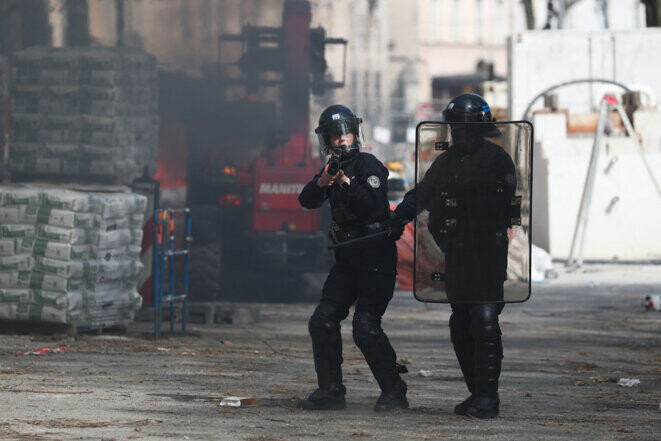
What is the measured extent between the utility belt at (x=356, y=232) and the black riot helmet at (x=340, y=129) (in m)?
0.39

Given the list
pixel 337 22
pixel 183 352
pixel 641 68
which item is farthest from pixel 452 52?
pixel 183 352

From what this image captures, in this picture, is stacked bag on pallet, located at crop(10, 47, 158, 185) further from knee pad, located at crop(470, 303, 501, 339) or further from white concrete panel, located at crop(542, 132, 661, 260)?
white concrete panel, located at crop(542, 132, 661, 260)

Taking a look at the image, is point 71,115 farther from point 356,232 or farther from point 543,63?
point 543,63

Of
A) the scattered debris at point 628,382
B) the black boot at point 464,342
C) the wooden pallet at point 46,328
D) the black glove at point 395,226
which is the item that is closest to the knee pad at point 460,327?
the black boot at point 464,342

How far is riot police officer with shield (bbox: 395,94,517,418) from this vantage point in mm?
6930

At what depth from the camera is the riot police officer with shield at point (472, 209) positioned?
22.7 feet

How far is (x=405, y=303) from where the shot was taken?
1564cm

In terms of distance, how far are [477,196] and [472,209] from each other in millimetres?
71

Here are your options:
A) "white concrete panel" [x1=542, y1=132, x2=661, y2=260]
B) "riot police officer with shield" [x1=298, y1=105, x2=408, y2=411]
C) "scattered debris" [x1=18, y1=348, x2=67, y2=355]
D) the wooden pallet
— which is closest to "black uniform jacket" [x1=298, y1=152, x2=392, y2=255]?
"riot police officer with shield" [x1=298, y1=105, x2=408, y2=411]

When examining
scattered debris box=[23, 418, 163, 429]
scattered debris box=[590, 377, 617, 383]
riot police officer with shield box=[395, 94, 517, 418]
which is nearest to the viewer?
scattered debris box=[23, 418, 163, 429]

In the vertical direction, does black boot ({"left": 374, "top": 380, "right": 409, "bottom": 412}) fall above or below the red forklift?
below

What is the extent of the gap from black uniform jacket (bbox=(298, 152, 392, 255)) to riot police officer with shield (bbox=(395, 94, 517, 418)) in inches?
5.8

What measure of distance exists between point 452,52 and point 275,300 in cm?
4960

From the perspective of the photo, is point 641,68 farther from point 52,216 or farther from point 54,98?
point 52,216
